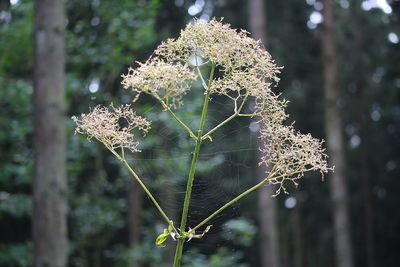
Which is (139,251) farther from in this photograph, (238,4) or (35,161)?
(238,4)

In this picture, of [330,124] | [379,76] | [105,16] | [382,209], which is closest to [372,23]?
[379,76]

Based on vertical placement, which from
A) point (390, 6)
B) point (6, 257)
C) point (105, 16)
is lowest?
point (6, 257)

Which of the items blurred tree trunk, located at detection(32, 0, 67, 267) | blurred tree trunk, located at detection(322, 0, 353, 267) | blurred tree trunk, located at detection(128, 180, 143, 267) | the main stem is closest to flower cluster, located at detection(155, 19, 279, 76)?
the main stem

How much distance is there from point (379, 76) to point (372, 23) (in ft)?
7.86

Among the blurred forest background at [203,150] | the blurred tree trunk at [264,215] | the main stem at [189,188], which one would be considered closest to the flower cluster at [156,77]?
the main stem at [189,188]

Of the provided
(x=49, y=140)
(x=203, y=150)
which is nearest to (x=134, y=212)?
(x=203, y=150)

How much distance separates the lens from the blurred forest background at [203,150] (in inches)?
234

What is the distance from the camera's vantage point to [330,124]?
1203cm

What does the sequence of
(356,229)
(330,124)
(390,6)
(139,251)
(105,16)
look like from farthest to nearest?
(356,229)
(390,6)
(330,124)
(139,251)
(105,16)

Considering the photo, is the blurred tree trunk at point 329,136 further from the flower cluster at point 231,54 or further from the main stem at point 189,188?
the main stem at point 189,188

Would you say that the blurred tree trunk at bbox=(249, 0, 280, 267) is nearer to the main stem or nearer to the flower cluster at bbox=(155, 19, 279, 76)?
the flower cluster at bbox=(155, 19, 279, 76)

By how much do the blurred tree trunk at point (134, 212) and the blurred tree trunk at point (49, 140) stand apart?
6.29 m

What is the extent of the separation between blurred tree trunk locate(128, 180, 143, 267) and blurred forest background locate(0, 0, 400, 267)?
0.06 metres

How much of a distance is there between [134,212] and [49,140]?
668 centimetres
